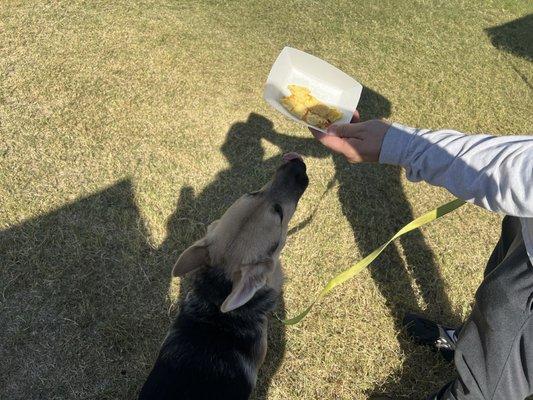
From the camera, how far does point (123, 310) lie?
3.93 m

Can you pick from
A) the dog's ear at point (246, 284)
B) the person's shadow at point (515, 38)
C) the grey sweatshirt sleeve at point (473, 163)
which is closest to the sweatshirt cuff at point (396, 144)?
the grey sweatshirt sleeve at point (473, 163)

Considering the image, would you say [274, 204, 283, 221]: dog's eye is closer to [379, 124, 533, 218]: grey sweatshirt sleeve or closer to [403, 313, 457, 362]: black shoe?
[379, 124, 533, 218]: grey sweatshirt sleeve

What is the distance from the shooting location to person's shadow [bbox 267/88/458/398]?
403 centimetres

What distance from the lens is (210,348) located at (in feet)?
9.72

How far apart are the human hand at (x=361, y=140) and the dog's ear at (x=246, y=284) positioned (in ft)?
2.82

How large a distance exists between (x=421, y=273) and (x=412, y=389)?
1132 millimetres

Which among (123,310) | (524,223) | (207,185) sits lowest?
(123,310)

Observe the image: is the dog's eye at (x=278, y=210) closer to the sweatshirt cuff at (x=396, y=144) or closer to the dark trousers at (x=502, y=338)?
the sweatshirt cuff at (x=396, y=144)

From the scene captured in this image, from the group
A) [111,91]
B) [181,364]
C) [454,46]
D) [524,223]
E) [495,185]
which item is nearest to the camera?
[495,185]

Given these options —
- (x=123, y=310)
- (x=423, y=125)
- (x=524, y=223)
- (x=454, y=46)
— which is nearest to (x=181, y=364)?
(x=123, y=310)

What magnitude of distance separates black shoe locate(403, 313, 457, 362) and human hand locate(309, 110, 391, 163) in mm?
1982

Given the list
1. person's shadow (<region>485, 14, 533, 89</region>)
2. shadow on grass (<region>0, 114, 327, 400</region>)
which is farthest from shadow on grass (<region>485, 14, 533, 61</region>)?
shadow on grass (<region>0, 114, 327, 400</region>)

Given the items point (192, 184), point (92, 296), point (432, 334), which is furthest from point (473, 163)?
point (92, 296)

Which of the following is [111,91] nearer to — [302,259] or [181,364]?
[302,259]
